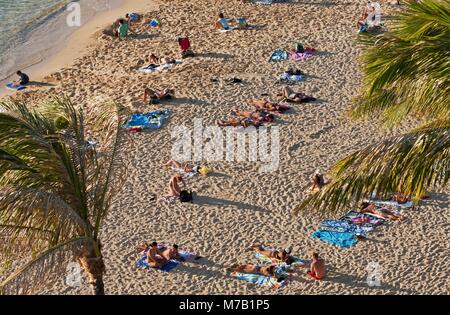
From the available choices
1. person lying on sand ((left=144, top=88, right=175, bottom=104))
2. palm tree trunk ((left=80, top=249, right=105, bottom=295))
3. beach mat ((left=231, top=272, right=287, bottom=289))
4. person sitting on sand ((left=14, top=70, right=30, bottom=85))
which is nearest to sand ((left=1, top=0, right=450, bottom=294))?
beach mat ((left=231, top=272, right=287, bottom=289))

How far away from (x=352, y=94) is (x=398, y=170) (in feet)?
42.9

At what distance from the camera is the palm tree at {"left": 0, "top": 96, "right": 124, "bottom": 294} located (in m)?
9.16

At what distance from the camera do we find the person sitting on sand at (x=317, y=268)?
14.5 meters

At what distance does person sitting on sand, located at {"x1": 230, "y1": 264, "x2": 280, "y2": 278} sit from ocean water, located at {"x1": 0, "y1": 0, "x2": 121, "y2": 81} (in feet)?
46.3

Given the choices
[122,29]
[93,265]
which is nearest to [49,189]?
[93,265]

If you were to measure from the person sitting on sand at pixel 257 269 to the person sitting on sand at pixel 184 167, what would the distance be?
12.7 ft

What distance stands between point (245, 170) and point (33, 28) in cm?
1513

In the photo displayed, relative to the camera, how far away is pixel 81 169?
1055 centimetres

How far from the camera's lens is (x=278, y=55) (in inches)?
947

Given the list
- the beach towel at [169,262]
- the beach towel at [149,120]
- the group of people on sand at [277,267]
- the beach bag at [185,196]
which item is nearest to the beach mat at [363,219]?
the group of people on sand at [277,267]

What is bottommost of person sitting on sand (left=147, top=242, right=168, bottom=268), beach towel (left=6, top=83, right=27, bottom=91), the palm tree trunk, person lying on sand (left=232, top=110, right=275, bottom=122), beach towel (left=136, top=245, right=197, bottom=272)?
beach towel (left=6, top=83, right=27, bottom=91)

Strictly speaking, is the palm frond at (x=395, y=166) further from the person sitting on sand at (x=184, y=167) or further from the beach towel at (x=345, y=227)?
the person sitting on sand at (x=184, y=167)

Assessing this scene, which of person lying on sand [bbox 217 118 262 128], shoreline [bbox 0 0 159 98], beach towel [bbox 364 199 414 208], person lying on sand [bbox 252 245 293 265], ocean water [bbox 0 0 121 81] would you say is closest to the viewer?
person lying on sand [bbox 252 245 293 265]

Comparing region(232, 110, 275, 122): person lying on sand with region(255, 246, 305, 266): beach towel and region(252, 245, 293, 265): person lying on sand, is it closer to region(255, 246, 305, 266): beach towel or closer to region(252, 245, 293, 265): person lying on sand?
region(252, 245, 293, 265): person lying on sand
